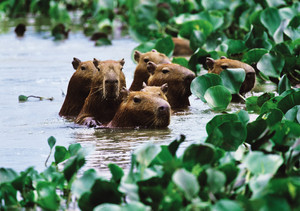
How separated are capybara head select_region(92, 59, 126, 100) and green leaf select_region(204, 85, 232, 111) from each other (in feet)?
3.52

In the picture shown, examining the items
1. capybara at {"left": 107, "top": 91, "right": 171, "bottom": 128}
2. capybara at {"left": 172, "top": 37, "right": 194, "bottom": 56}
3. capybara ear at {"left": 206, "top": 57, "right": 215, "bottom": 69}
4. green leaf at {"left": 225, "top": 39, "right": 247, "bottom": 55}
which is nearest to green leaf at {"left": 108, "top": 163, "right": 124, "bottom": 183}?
capybara at {"left": 107, "top": 91, "right": 171, "bottom": 128}

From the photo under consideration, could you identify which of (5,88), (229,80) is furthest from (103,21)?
(229,80)

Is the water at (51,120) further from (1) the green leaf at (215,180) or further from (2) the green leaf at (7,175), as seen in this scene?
(1) the green leaf at (215,180)

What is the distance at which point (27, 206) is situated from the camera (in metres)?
4.78

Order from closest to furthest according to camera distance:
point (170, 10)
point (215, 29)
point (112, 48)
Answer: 1. point (215, 29)
2. point (112, 48)
3. point (170, 10)

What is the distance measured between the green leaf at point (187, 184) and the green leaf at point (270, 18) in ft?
21.4

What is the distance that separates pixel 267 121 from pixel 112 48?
8.18m

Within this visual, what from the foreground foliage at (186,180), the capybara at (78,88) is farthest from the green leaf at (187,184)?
the capybara at (78,88)

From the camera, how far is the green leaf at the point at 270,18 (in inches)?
404

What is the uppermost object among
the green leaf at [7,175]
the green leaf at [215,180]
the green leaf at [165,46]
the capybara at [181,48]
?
the green leaf at [165,46]

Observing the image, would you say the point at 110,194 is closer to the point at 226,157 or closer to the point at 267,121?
the point at 226,157

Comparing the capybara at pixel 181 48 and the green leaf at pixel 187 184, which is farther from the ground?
the green leaf at pixel 187 184

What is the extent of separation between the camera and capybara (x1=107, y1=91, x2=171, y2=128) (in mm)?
7168

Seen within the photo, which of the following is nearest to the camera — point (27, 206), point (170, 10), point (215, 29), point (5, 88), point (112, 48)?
point (27, 206)
